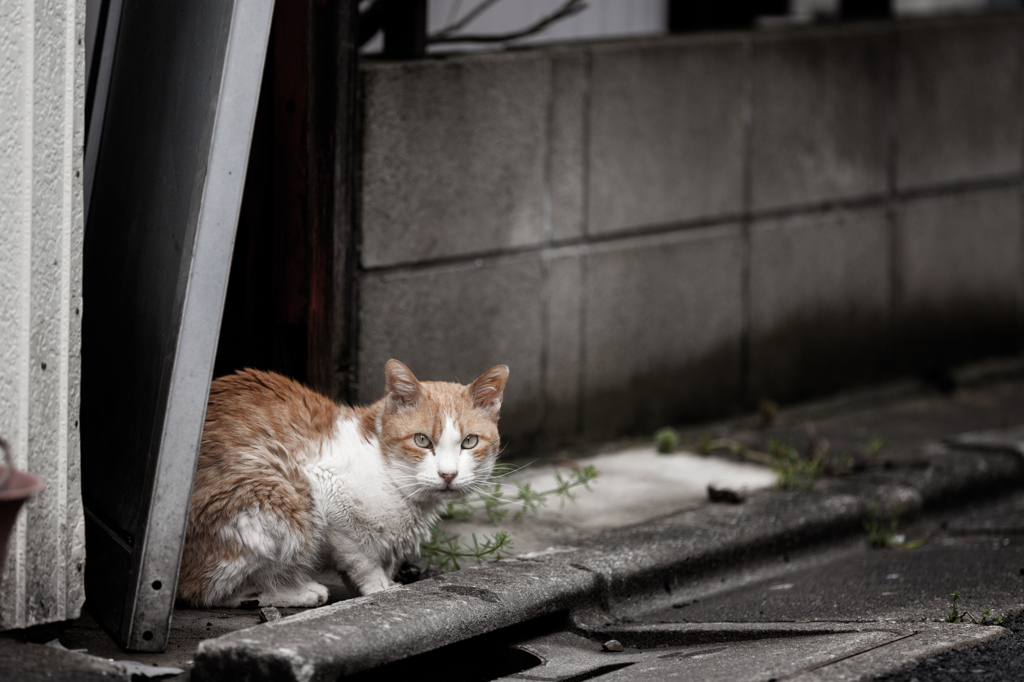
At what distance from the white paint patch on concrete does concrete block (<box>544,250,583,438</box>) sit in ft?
0.76

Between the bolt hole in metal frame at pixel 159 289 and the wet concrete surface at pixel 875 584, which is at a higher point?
the bolt hole in metal frame at pixel 159 289

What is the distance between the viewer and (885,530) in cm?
503

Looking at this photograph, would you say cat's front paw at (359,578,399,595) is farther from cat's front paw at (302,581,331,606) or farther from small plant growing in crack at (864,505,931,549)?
small plant growing in crack at (864,505,931,549)

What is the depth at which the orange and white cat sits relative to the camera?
3.57 meters

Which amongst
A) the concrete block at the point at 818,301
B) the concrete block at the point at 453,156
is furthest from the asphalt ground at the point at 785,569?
the concrete block at the point at 453,156

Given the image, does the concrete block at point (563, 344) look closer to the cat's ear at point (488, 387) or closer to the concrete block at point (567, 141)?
the concrete block at point (567, 141)

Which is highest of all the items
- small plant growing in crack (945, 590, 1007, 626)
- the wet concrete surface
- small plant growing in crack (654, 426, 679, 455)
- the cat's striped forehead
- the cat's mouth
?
the cat's striped forehead

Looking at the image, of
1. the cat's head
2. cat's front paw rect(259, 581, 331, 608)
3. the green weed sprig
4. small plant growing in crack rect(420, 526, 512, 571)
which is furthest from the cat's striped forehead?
the green weed sprig

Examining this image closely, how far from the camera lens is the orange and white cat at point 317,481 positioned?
11.7ft

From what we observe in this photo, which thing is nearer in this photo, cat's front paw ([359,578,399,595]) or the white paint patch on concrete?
cat's front paw ([359,578,399,595])

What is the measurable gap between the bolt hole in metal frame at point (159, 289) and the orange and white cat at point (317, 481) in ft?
0.80

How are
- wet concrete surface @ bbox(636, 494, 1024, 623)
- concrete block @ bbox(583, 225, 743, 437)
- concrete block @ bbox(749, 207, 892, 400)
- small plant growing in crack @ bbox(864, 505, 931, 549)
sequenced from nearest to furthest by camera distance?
wet concrete surface @ bbox(636, 494, 1024, 623) < small plant growing in crack @ bbox(864, 505, 931, 549) < concrete block @ bbox(583, 225, 743, 437) < concrete block @ bbox(749, 207, 892, 400)

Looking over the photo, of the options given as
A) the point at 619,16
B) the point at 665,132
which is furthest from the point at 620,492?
the point at 619,16

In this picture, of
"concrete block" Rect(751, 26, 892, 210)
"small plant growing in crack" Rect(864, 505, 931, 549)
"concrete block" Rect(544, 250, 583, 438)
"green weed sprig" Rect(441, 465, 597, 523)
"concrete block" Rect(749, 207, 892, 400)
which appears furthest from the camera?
"concrete block" Rect(749, 207, 892, 400)
